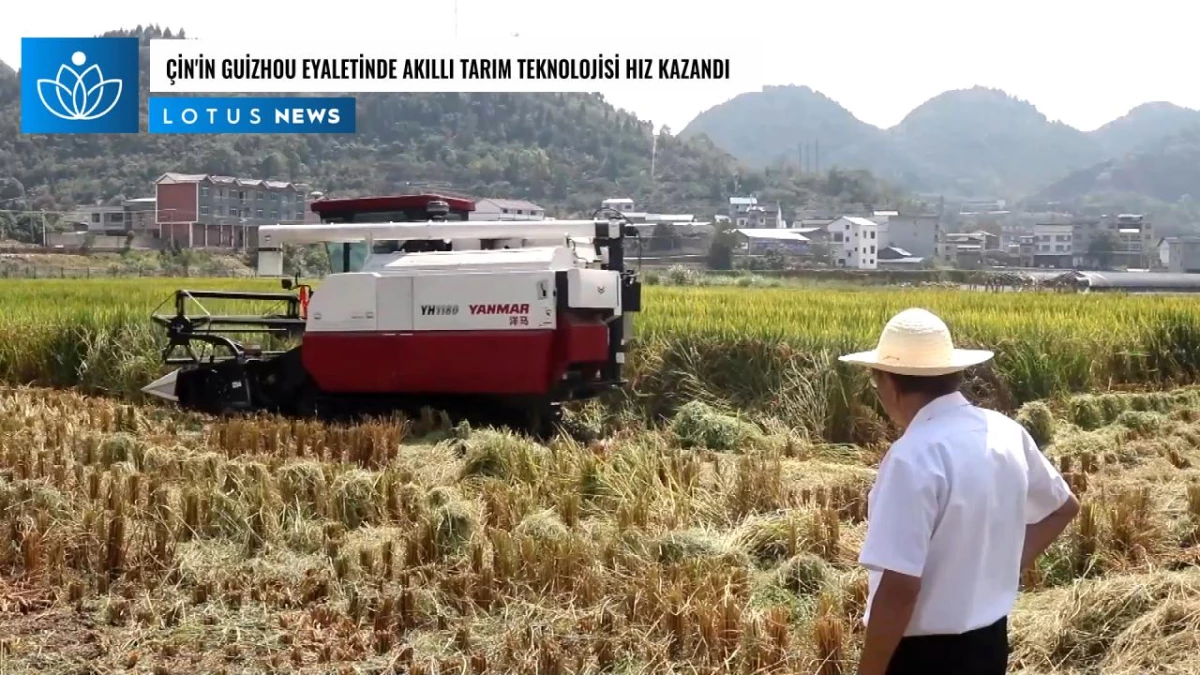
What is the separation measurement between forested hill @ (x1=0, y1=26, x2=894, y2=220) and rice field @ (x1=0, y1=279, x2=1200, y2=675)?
5534cm

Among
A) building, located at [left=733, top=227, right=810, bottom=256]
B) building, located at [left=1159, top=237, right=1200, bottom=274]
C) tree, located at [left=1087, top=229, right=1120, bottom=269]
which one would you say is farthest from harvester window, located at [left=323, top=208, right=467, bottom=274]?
tree, located at [left=1087, top=229, right=1120, bottom=269]

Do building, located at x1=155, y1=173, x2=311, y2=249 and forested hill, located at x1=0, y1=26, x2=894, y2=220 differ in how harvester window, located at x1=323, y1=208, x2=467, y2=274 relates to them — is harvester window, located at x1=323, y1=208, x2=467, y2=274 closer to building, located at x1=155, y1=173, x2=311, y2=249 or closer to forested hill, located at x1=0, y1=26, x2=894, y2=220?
building, located at x1=155, y1=173, x2=311, y2=249

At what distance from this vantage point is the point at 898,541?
9.03 feet

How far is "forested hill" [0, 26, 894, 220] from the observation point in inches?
2618

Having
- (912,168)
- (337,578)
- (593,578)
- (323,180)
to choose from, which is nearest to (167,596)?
(337,578)

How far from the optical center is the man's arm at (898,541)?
274 centimetres

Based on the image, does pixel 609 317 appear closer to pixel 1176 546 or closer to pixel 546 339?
pixel 546 339

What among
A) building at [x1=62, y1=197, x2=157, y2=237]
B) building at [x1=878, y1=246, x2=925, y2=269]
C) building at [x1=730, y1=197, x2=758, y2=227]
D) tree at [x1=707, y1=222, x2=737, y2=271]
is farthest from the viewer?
building at [x1=730, y1=197, x2=758, y2=227]

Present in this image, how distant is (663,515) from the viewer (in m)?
6.77

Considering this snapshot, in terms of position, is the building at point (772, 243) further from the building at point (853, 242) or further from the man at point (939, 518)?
the man at point (939, 518)

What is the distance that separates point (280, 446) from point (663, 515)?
3.78 metres

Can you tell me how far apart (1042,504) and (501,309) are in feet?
25.1

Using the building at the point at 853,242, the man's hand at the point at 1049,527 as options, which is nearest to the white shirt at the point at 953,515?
the man's hand at the point at 1049,527

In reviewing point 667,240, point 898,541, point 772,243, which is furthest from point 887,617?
point 772,243
